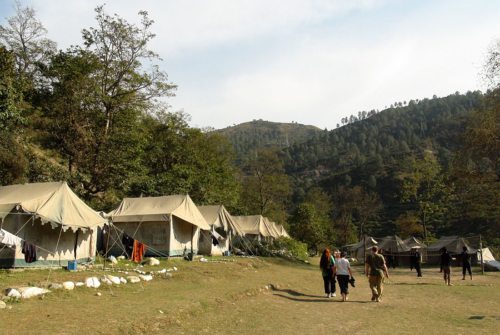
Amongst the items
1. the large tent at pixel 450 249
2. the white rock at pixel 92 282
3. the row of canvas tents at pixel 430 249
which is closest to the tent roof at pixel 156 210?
the white rock at pixel 92 282

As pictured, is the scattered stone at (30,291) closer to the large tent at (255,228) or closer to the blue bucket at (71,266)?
the blue bucket at (71,266)

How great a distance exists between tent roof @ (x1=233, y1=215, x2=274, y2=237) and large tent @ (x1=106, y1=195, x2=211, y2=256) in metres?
14.4

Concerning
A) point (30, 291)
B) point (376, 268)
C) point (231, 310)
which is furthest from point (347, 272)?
point (30, 291)

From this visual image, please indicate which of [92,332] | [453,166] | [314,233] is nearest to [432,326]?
[92,332]

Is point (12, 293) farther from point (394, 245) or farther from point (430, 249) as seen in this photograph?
point (430, 249)

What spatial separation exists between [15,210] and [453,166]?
26.9 meters

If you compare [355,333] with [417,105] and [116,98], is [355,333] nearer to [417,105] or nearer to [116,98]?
[116,98]

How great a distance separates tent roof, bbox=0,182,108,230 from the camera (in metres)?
12.7

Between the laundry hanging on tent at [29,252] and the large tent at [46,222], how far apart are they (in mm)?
282

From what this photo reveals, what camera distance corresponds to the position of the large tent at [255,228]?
3459 centimetres

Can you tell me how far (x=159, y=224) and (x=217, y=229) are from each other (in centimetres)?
810

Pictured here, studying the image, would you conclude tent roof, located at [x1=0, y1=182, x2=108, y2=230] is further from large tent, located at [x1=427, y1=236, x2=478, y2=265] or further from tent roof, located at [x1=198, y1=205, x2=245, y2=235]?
large tent, located at [x1=427, y1=236, x2=478, y2=265]

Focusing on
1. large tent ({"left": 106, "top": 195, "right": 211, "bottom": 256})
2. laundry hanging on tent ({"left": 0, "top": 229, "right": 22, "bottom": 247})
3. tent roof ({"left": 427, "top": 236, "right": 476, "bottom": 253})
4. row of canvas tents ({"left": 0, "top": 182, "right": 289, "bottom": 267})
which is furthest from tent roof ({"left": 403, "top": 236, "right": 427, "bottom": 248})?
laundry hanging on tent ({"left": 0, "top": 229, "right": 22, "bottom": 247})

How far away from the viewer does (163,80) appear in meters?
30.0
